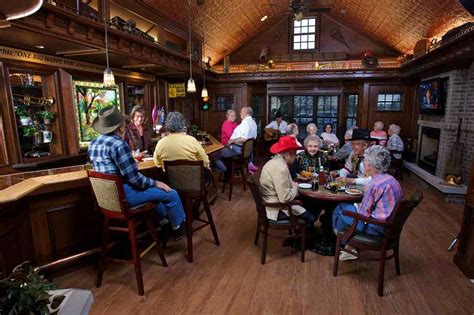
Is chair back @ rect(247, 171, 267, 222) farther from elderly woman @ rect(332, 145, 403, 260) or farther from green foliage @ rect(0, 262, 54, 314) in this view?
green foliage @ rect(0, 262, 54, 314)

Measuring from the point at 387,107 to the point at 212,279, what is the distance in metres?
7.90

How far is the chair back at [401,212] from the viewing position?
8.09 feet

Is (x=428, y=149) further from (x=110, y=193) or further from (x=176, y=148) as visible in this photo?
(x=110, y=193)

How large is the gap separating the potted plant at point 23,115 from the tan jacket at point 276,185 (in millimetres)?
3390

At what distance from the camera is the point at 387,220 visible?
257 cm

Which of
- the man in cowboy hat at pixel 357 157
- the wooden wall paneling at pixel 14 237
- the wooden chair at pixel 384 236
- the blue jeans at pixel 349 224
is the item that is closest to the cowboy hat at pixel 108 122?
the wooden wall paneling at pixel 14 237

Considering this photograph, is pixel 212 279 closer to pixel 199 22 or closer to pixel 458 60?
pixel 458 60

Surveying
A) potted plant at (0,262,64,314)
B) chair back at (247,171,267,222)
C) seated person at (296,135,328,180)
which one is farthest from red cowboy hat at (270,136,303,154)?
potted plant at (0,262,64,314)

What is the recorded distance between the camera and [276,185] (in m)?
2.94

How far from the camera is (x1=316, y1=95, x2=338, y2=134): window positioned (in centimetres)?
931

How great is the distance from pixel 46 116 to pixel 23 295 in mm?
3878

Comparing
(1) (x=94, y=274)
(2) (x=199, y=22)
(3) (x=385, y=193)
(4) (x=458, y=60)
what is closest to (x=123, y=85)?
(2) (x=199, y=22)

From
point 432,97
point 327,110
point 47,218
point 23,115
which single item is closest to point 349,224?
point 47,218

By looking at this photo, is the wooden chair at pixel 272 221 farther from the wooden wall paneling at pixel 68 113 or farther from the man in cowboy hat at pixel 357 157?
the wooden wall paneling at pixel 68 113
